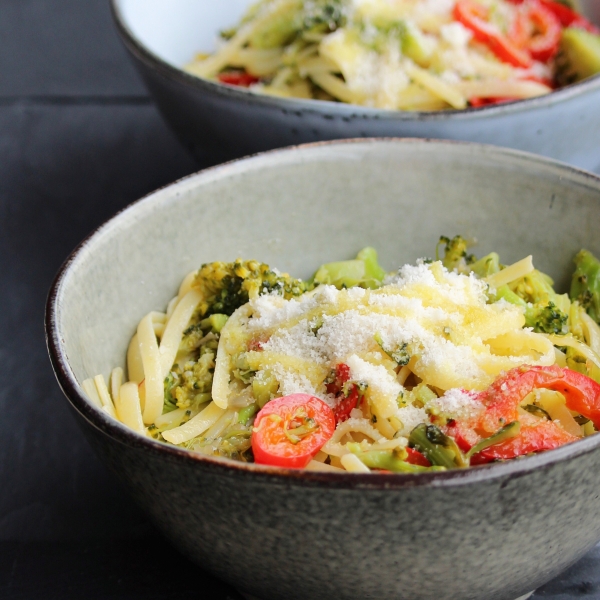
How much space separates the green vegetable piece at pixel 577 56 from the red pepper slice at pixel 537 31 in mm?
40

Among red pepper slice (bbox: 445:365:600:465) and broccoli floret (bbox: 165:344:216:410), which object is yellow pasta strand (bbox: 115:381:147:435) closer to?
broccoli floret (bbox: 165:344:216:410)

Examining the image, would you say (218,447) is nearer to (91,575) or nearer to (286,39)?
(91,575)

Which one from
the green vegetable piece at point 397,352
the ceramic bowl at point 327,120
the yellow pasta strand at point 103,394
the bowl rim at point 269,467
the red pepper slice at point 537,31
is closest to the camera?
the bowl rim at point 269,467

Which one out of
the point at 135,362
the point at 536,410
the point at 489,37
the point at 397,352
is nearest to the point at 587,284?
the point at 536,410

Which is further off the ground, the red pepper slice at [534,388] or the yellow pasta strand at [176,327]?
the red pepper slice at [534,388]

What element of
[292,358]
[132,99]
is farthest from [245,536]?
[132,99]

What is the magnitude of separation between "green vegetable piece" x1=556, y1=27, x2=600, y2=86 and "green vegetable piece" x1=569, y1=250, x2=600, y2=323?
3.72 ft

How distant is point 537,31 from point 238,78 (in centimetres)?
116

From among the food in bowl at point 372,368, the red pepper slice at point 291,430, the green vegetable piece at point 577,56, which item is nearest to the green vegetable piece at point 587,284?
the food in bowl at point 372,368

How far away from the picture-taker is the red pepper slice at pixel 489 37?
2779mm

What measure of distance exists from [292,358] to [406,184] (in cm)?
77

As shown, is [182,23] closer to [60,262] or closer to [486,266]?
[60,262]

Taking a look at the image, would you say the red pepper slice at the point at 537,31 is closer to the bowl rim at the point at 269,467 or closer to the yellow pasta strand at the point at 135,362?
the yellow pasta strand at the point at 135,362

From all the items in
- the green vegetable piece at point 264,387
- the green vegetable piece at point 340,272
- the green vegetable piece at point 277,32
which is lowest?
the green vegetable piece at point 340,272
